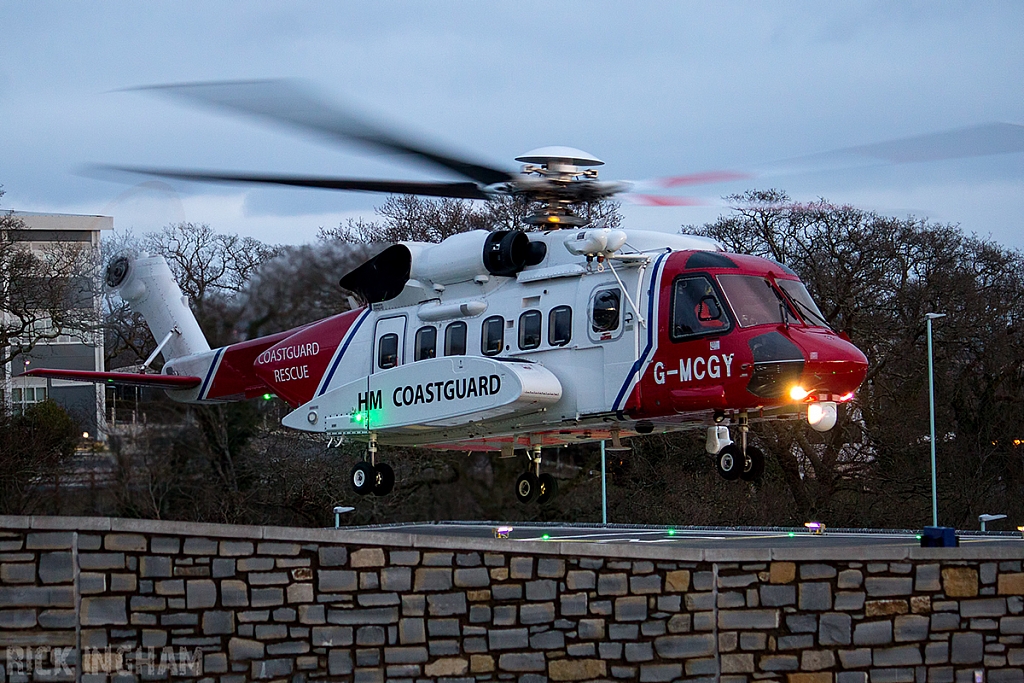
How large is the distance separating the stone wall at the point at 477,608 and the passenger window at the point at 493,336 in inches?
267

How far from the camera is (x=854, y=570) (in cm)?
1281

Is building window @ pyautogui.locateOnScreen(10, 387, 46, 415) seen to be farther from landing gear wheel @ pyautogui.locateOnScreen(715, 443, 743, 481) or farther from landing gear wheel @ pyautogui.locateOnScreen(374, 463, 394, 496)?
landing gear wheel @ pyautogui.locateOnScreen(715, 443, 743, 481)

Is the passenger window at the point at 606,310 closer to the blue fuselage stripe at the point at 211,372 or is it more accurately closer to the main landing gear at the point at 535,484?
the main landing gear at the point at 535,484

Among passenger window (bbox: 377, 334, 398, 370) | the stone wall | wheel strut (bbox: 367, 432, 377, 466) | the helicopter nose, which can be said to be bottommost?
the stone wall

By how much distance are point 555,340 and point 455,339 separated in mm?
1899

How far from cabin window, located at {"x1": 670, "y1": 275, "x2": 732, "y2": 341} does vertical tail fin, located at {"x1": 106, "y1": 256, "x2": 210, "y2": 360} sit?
11.6 meters

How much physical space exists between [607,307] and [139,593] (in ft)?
26.6

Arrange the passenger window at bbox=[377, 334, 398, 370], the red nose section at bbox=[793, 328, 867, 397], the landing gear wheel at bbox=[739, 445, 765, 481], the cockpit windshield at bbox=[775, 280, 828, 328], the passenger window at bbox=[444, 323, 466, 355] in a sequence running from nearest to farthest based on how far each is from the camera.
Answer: the red nose section at bbox=[793, 328, 867, 397], the cockpit windshield at bbox=[775, 280, 828, 328], the landing gear wheel at bbox=[739, 445, 765, 481], the passenger window at bbox=[444, 323, 466, 355], the passenger window at bbox=[377, 334, 398, 370]

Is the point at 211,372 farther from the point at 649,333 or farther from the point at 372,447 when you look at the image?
the point at 649,333

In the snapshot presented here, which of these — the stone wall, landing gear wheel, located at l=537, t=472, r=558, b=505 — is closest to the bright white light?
the stone wall

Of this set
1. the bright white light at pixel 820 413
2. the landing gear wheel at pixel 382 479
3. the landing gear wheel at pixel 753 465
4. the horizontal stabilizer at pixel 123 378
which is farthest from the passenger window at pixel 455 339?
the horizontal stabilizer at pixel 123 378

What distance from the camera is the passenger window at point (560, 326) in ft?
60.6

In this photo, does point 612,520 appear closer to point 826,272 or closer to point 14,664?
point 826,272

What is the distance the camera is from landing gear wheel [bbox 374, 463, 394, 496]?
833 inches
